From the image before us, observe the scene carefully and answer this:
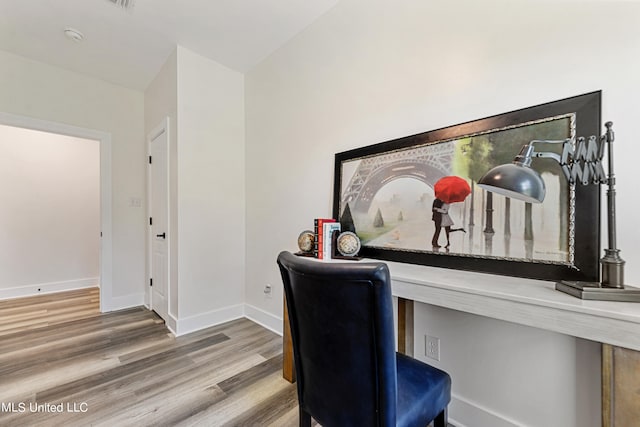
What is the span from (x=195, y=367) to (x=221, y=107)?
2453 millimetres

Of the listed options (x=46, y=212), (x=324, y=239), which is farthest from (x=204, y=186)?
(x=46, y=212)

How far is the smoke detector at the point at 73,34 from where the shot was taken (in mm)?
2341

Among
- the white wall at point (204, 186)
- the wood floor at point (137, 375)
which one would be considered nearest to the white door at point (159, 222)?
the white wall at point (204, 186)

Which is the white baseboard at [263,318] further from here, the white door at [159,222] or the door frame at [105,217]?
the door frame at [105,217]

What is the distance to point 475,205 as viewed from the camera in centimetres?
133

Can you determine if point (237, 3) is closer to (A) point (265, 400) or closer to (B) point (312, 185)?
(B) point (312, 185)

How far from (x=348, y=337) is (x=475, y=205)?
38.0 inches

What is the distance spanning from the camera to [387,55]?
1.75 metres

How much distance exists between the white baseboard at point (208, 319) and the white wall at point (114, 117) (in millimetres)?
1304

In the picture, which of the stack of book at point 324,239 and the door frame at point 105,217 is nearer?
the stack of book at point 324,239

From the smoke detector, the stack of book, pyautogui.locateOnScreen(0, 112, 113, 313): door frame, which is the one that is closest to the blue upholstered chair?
the stack of book

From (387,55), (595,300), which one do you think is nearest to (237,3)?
(387,55)

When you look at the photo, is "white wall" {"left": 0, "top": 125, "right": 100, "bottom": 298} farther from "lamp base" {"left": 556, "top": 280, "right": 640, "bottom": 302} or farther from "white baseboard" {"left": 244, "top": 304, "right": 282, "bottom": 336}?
"lamp base" {"left": 556, "top": 280, "right": 640, "bottom": 302}

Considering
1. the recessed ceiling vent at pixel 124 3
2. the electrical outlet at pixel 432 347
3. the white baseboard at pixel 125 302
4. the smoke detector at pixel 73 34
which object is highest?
the recessed ceiling vent at pixel 124 3
